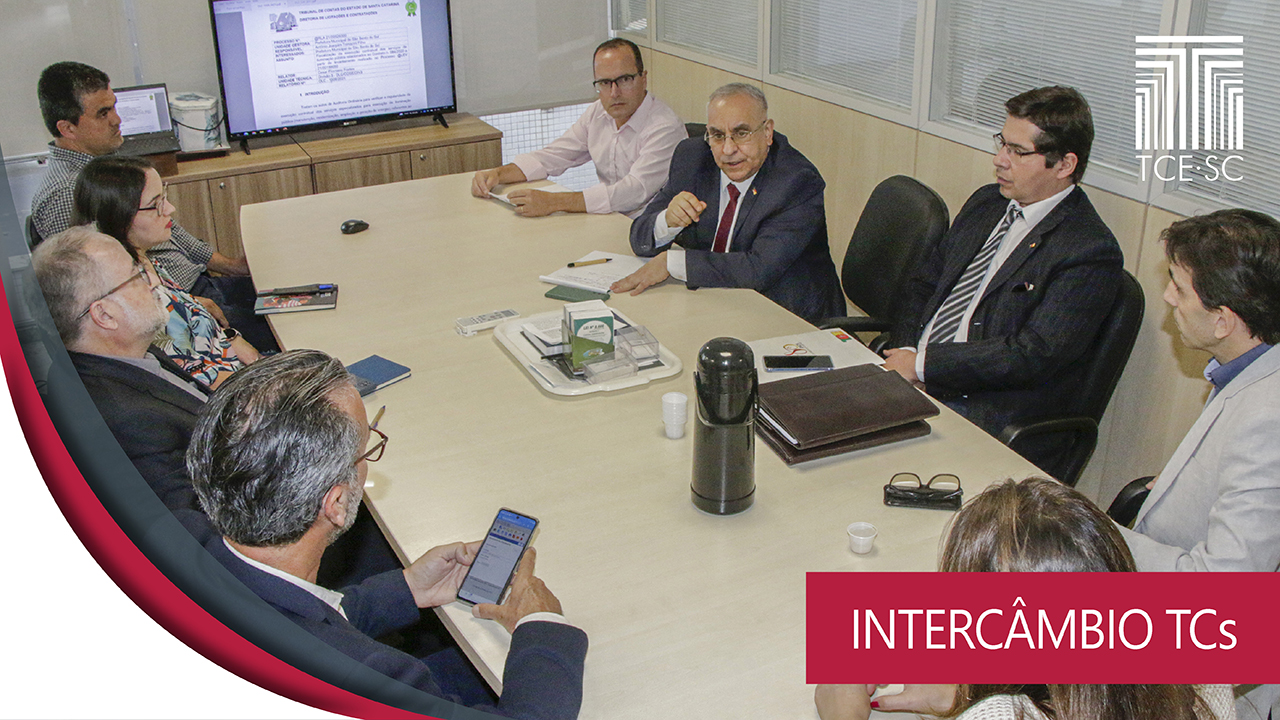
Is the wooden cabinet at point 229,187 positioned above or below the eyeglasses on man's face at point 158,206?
below

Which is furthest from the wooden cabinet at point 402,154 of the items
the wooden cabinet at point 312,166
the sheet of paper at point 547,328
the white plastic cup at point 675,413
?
the white plastic cup at point 675,413

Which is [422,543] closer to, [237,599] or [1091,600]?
[237,599]

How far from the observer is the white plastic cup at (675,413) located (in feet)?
7.49

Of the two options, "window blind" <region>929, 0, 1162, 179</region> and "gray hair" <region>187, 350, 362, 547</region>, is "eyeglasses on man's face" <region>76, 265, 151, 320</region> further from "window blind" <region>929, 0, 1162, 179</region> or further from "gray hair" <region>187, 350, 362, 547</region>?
"window blind" <region>929, 0, 1162, 179</region>

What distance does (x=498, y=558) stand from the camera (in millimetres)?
1799

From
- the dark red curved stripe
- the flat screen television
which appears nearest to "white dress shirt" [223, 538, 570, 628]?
the dark red curved stripe

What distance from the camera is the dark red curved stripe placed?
3.39 ft

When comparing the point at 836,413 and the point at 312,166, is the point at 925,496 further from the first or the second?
the point at 312,166

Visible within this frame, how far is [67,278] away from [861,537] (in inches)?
69.4

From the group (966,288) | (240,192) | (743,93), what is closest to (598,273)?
(743,93)

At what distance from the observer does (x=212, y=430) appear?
5.04ft

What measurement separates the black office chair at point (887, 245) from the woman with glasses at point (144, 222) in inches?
69.7

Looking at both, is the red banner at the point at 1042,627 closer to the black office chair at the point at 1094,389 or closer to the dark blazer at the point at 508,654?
the dark blazer at the point at 508,654

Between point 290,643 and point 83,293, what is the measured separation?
4.00ft
